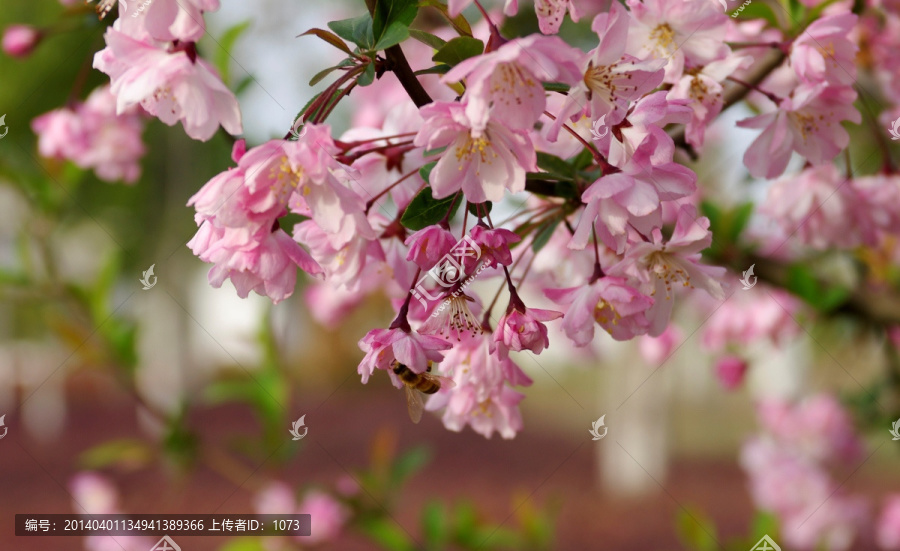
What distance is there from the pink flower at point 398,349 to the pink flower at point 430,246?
0.10 meters

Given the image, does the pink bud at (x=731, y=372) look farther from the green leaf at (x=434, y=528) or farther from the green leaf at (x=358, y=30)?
the green leaf at (x=358, y=30)

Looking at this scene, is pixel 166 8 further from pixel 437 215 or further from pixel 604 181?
pixel 604 181

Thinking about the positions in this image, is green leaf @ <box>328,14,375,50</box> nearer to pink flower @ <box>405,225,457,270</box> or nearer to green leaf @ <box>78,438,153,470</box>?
pink flower @ <box>405,225,457,270</box>

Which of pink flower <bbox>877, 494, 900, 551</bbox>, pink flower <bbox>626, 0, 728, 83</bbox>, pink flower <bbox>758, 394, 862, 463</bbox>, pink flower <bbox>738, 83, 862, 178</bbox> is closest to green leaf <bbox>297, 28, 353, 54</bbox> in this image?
pink flower <bbox>626, 0, 728, 83</bbox>

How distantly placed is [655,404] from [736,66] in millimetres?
7154

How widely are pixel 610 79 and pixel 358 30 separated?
26 centimetres

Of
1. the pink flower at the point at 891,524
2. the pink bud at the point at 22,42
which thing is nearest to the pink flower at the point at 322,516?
the pink bud at the point at 22,42

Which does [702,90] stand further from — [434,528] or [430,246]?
[434,528]

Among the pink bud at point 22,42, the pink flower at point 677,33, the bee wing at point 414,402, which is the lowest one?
the bee wing at point 414,402

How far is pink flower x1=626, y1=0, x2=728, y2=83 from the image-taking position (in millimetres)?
851

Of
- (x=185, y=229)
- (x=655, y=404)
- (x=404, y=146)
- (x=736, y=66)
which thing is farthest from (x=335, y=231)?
(x=185, y=229)

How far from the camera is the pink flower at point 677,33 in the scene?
85 cm

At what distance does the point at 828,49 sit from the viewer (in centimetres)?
95

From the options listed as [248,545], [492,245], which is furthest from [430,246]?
A: [248,545]
